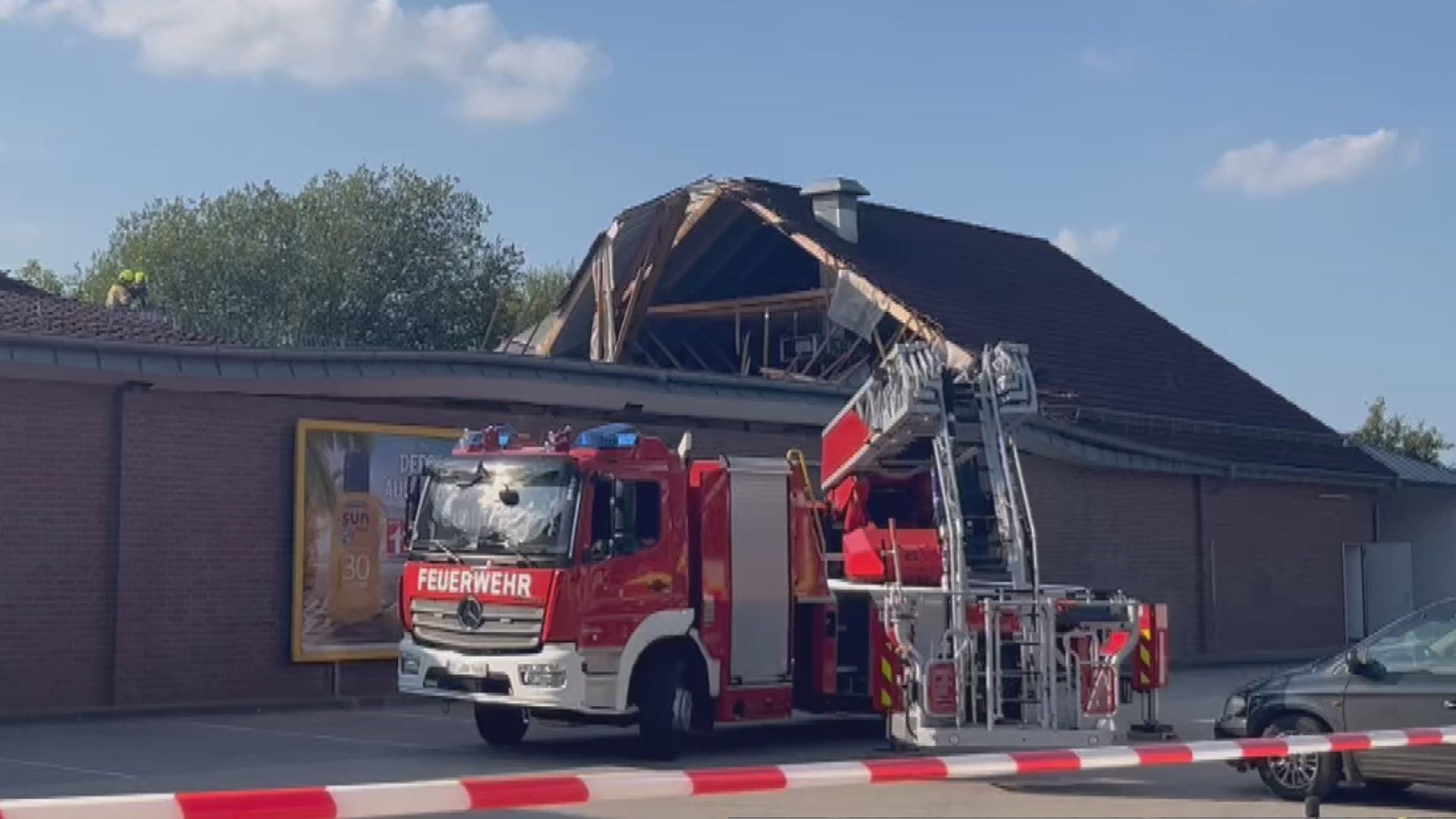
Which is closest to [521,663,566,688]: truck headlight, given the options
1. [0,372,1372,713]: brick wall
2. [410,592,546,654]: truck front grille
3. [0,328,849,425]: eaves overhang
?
[410,592,546,654]: truck front grille

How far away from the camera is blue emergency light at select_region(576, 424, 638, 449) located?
54.6ft

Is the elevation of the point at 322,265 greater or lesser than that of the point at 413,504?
greater

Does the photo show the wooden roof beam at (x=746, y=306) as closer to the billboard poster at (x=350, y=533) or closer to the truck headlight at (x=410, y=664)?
the billboard poster at (x=350, y=533)

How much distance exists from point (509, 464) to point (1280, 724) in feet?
22.7

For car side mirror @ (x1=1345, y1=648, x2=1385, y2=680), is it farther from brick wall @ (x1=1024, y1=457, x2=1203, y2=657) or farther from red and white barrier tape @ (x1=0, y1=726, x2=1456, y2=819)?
brick wall @ (x1=1024, y1=457, x2=1203, y2=657)

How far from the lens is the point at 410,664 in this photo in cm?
1688

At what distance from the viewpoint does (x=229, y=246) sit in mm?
57750

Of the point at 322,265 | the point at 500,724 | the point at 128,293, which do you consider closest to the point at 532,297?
the point at 322,265

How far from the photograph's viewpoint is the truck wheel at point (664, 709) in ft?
54.0

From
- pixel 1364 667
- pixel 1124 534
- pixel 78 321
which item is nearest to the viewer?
pixel 1364 667

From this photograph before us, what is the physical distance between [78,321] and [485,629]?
13.1 meters

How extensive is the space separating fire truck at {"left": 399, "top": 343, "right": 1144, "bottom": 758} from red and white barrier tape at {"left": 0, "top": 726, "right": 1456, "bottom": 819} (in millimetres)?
4298

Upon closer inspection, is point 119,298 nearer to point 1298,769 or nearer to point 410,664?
point 410,664

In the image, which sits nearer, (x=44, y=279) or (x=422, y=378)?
(x=422, y=378)
